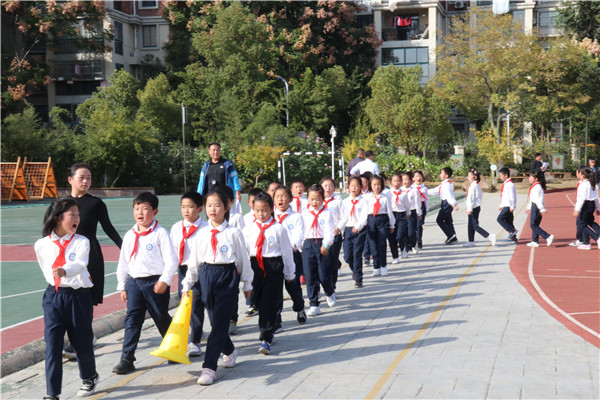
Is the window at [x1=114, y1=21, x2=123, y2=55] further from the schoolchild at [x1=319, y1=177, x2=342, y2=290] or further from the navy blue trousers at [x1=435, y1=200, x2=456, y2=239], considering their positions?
the schoolchild at [x1=319, y1=177, x2=342, y2=290]

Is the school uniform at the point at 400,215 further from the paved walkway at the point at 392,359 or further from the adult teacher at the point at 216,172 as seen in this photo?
the adult teacher at the point at 216,172

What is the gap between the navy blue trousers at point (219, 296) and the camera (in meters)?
6.13

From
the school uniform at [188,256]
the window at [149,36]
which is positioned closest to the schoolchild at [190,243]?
the school uniform at [188,256]

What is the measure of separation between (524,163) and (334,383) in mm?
40983

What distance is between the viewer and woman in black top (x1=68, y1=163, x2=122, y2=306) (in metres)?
6.89

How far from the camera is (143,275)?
21.1 ft

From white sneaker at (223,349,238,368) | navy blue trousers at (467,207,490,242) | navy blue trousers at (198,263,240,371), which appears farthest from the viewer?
navy blue trousers at (467,207,490,242)

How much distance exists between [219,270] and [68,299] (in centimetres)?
137

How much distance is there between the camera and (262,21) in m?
46.2

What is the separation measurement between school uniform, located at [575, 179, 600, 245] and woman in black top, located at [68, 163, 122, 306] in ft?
37.8

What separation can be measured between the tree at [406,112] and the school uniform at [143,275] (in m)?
37.0

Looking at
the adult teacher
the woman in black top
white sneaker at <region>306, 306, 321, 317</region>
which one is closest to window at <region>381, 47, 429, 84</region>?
the adult teacher

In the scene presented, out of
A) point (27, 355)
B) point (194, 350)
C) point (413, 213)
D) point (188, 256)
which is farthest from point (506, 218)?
point (27, 355)

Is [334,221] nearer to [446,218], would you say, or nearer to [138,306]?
[138,306]
